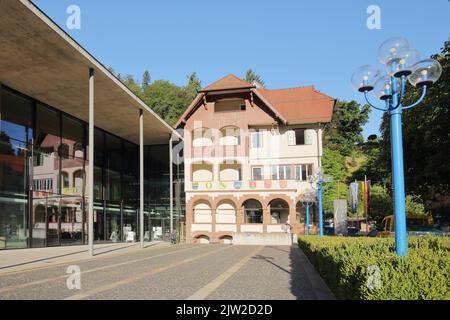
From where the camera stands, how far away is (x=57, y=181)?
27188 millimetres

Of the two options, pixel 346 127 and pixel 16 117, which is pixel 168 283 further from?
pixel 346 127

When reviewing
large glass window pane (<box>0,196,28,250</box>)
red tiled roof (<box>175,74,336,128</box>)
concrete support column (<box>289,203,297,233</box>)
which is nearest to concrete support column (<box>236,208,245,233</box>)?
concrete support column (<box>289,203,297,233</box>)

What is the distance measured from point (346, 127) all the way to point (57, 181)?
63.1 m

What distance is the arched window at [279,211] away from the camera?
40.5m

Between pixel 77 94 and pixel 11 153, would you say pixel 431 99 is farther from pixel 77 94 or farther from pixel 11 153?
pixel 11 153

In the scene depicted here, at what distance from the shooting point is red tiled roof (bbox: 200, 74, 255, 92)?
4145 centimetres

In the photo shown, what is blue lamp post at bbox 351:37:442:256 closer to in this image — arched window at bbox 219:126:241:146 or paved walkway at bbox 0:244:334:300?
paved walkway at bbox 0:244:334:300

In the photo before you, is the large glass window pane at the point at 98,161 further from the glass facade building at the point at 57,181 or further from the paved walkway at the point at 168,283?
the paved walkway at the point at 168,283

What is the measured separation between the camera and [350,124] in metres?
79.8

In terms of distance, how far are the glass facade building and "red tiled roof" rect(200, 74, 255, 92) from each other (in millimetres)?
9550

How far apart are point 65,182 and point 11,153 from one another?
5.10 metres

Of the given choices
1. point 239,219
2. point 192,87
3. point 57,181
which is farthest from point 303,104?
point 192,87

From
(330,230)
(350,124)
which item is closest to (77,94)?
(330,230)
